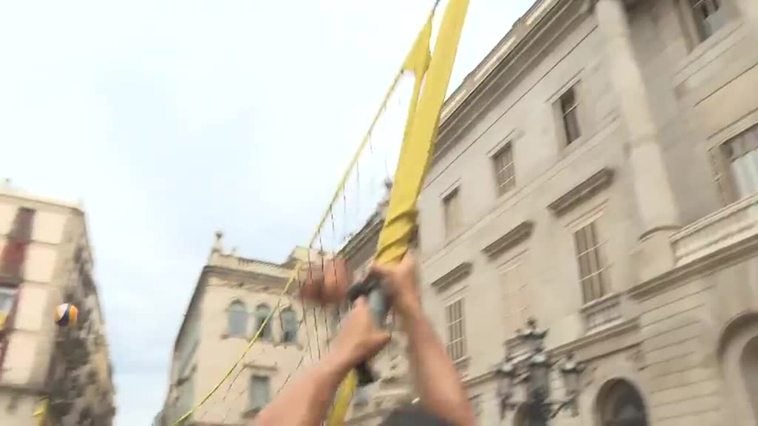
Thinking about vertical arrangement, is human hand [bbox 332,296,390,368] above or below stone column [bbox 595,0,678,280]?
below

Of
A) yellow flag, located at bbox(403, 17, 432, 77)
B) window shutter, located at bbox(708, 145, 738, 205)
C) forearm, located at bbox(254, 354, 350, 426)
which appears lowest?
forearm, located at bbox(254, 354, 350, 426)

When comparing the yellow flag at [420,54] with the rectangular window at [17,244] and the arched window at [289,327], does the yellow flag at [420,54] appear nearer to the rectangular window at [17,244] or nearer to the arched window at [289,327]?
the rectangular window at [17,244]

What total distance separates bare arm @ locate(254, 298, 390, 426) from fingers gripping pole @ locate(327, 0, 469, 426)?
9.4 inches

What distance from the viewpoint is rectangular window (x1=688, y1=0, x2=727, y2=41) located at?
41.9ft

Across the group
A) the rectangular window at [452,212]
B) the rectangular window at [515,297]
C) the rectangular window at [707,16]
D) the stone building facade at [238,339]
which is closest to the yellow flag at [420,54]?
the rectangular window at [707,16]

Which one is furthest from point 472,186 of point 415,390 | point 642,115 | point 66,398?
point 66,398

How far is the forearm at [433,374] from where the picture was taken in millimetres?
1855

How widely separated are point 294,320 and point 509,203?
56.7ft

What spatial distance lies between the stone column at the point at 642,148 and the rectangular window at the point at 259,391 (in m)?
20.1

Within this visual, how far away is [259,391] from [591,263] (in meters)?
18.9

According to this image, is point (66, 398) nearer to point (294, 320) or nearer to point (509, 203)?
point (294, 320)

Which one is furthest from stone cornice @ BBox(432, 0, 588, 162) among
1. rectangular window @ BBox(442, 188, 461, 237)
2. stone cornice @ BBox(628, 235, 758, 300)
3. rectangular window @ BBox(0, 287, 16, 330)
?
rectangular window @ BBox(0, 287, 16, 330)

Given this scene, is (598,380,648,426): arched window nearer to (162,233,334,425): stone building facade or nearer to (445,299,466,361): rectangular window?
(445,299,466,361): rectangular window

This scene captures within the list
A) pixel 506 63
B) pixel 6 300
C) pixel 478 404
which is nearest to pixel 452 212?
pixel 506 63
